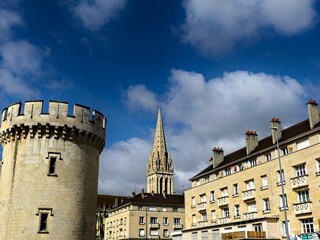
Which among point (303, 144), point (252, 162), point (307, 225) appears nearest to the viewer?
point (307, 225)

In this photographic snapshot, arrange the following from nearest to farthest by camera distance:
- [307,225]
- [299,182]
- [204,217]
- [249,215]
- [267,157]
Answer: [307,225], [299,182], [267,157], [249,215], [204,217]

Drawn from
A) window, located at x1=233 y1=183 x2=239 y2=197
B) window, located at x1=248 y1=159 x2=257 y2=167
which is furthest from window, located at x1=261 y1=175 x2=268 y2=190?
window, located at x1=233 y1=183 x2=239 y2=197

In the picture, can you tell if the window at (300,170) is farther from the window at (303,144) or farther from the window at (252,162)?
the window at (252,162)

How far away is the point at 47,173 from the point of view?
25.1 meters

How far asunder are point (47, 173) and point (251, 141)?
31.1 metres

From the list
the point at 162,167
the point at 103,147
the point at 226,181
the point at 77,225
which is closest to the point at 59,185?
the point at 77,225

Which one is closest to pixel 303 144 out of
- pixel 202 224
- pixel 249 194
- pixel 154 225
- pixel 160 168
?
pixel 249 194

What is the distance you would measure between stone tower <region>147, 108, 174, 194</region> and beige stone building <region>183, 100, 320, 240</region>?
83051mm

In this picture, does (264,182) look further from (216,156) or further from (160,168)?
(160,168)

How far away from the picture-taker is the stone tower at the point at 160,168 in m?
141

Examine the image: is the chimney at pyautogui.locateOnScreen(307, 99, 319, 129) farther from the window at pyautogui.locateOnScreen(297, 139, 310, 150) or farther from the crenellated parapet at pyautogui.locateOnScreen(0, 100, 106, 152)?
the crenellated parapet at pyautogui.locateOnScreen(0, 100, 106, 152)

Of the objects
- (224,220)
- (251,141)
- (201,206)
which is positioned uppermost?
(251,141)

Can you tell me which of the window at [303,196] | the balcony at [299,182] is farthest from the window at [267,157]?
the window at [303,196]

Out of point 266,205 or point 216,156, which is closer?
point 266,205
